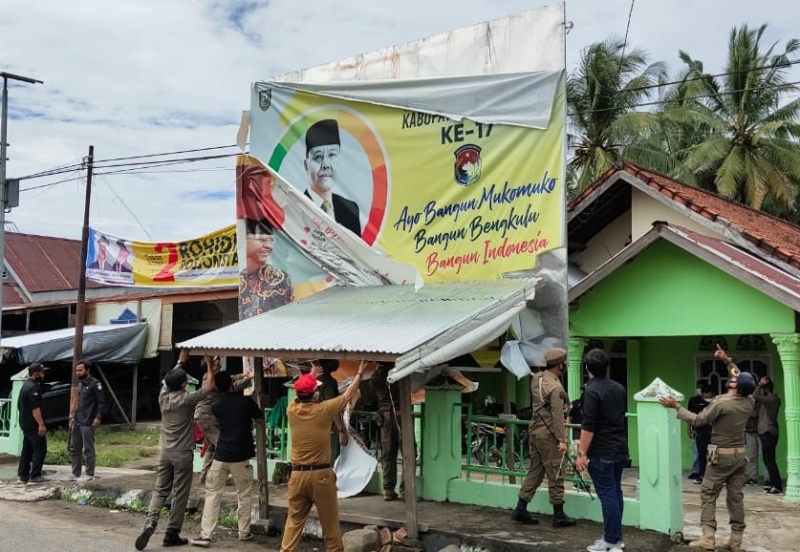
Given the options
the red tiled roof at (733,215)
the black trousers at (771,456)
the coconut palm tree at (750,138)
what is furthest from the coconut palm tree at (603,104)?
the black trousers at (771,456)

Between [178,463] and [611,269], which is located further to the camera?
[611,269]

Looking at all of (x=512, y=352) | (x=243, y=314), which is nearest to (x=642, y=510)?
(x=512, y=352)

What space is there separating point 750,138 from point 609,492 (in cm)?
2427

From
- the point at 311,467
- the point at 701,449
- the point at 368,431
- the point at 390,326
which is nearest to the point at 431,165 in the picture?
the point at 390,326

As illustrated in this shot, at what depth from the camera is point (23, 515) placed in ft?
32.2

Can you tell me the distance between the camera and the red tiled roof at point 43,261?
1104 inches

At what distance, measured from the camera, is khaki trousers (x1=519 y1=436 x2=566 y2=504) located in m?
7.61

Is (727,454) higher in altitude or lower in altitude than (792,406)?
lower

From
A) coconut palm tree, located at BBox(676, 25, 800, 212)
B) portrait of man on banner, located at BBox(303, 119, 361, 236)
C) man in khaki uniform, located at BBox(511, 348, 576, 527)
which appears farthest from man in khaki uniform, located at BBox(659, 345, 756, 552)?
coconut palm tree, located at BBox(676, 25, 800, 212)

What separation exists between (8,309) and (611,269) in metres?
16.2

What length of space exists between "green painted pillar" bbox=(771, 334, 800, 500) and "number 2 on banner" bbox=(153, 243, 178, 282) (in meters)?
11.7

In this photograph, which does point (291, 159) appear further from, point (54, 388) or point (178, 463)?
point (54, 388)

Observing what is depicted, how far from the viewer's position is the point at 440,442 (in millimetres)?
9070

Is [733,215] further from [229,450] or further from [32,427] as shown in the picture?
[32,427]
